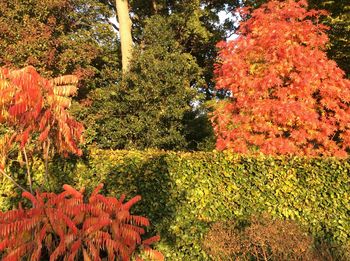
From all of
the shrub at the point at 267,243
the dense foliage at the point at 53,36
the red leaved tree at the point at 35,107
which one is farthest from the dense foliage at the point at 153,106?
the shrub at the point at 267,243

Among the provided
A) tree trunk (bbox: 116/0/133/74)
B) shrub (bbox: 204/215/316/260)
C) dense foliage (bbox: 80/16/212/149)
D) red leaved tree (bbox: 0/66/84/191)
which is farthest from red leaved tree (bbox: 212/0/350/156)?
tree trunk (bbox: 116/0/133/74)

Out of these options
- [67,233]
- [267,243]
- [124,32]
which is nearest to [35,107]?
[67,233]

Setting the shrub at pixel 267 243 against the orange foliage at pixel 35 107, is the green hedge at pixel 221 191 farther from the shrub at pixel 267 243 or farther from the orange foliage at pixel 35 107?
the orange foliage at pixel 35 107

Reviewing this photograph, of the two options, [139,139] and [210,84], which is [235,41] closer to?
[139,139]

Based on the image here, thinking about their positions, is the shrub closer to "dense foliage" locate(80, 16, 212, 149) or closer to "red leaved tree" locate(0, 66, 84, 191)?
"red leaved tree" locate(0, 66, 84, 191)

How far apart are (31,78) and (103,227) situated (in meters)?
2.18

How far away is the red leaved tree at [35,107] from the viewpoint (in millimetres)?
4953

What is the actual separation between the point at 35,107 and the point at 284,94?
5188mm

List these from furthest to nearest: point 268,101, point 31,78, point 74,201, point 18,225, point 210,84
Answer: point 210,84 → point 268,101 → point 31,78 → point 74,201 → point 18,225

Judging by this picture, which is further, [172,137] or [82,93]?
[82,93]

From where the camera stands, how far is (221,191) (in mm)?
6914

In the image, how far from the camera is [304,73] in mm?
8211

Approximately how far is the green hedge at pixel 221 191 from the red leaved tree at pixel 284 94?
126cm

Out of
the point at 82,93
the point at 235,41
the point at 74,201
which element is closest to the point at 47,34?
the point at 82,93
